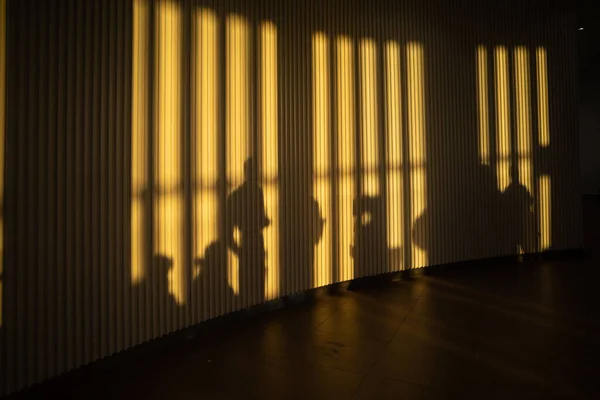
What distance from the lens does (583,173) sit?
17453 mm

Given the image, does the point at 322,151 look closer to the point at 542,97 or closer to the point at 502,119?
the point at 502,119

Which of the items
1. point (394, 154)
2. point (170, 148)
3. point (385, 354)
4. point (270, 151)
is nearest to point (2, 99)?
point (170, 148)

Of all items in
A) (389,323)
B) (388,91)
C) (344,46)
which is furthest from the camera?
(388,91)

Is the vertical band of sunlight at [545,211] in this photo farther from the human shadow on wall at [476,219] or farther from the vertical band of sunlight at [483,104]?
the vertical band of sunlight at [483,104]

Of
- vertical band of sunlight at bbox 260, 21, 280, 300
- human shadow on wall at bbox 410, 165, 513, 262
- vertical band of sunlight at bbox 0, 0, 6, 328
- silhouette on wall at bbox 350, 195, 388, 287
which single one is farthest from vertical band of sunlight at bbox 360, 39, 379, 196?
vertical band of sunlight at bbox 0, 0, 6, 328

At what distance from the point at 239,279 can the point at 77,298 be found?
1623 mm

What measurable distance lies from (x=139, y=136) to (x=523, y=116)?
6.04m

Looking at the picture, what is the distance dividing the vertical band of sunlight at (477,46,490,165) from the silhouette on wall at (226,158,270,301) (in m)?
3.95

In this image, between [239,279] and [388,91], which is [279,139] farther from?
[388,91]

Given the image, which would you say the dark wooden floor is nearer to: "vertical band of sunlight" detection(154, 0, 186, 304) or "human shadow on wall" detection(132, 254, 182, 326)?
"human shadow on wall" detection(132, 254, 182, 326)

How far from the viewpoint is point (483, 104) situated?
659 centimetres

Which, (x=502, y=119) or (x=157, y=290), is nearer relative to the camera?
(x=157, y=290)

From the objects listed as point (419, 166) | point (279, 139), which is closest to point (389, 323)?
point (279, 139)

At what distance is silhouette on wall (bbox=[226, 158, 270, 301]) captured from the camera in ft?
13.8
